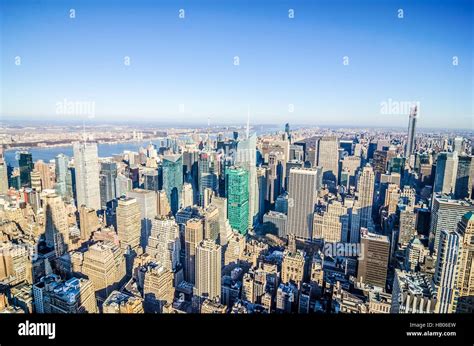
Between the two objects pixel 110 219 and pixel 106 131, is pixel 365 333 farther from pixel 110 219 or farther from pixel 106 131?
pixel 110 219

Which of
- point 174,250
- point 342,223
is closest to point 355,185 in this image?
point 342,223

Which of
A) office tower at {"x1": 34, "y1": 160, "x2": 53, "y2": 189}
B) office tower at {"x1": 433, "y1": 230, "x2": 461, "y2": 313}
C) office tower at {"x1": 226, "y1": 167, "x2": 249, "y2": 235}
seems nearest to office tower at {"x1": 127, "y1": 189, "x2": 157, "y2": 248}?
office tower at {"x1": 34, "y1": 160, "x2": 53, "y2": 189}

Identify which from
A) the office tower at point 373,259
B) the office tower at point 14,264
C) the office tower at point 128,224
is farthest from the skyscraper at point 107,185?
the office tower at point 373,259

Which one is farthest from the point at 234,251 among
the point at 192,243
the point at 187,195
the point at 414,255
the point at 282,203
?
the point at 414,255

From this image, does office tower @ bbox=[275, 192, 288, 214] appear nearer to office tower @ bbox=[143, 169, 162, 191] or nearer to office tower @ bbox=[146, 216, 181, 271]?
office tower @ bbox=[146, 216, 181, 271]

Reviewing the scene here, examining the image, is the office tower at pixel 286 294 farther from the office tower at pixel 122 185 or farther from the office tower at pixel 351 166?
the office tower at pixel 122 185

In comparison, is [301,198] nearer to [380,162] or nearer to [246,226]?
[246,226]

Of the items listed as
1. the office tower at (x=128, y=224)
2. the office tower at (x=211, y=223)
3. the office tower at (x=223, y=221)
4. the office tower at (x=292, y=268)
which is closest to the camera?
Result: the office tower at (x=292, y=268)
